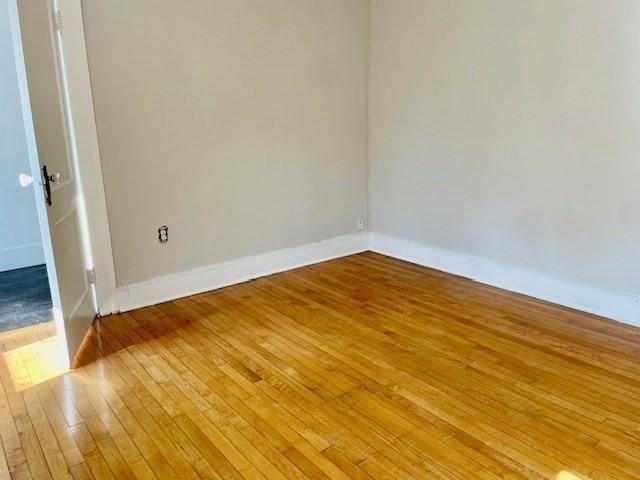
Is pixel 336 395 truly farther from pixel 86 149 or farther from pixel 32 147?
pixel 86 149

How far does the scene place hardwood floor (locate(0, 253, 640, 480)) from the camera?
1.80m

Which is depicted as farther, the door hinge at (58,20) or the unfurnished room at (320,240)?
the door hinge at (58,20)

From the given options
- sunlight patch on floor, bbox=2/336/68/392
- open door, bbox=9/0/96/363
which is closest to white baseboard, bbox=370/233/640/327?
open door, bbox=9/0/96/363

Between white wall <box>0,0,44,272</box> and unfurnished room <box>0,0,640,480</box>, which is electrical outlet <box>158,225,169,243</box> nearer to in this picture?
unfurnished room <box>0,0,640,480</box>

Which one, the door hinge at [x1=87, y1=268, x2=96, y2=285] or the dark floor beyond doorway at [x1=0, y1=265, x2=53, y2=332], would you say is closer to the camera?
the door hinge at [x1=87, y1=268, x2=96, y2=285]

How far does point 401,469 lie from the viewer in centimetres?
175

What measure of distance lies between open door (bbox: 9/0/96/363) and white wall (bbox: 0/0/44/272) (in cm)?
148

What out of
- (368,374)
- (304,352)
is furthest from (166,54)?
(368,374)

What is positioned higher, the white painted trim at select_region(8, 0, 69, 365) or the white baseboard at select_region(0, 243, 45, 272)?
the white painted trim at select_region(8, 0, 69, 365)

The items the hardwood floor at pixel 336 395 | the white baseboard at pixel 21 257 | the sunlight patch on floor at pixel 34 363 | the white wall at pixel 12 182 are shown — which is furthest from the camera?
the white baseboard at pixel 21 257

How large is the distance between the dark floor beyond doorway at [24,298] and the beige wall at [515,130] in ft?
9.33

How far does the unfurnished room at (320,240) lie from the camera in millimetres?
1983

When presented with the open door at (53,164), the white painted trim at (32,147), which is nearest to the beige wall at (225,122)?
the open door at (53,164)

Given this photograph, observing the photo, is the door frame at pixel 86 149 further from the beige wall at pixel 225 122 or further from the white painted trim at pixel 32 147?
the white painted trim at pixel 32 147
